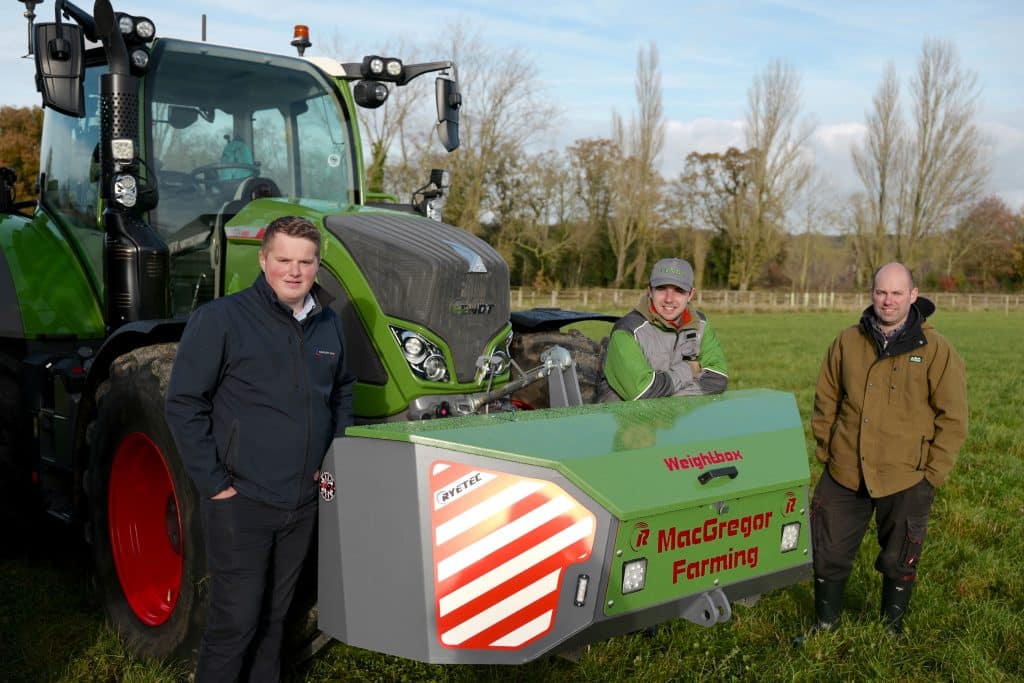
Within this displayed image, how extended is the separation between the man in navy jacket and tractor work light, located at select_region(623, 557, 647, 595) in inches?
41.8

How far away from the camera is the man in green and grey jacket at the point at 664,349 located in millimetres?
4512

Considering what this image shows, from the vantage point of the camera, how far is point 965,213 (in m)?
53.3

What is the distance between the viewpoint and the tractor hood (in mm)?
4188

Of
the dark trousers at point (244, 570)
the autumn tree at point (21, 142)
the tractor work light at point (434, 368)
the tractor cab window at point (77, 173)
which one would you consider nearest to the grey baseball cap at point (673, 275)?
the tractor work light at point (434, 368)

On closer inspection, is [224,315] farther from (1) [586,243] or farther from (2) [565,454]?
(1) [586,243]

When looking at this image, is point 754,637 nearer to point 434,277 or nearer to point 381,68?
point 434,277

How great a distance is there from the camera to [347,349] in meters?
4.22

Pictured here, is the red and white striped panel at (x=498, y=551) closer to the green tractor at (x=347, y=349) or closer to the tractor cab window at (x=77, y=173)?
the green tractor at (x=347, y=349)

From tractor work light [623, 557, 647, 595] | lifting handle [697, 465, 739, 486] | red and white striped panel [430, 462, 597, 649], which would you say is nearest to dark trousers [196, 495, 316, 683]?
red and white striped panel [430, 462, 597, 649]

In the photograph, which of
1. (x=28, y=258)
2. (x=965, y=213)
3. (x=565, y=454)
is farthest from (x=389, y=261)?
(x=965, y=213)

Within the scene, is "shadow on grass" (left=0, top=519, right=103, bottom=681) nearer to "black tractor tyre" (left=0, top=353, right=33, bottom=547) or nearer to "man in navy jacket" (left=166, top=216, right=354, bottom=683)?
"black tractor tyre" (left=0, top=353, right=33, bottom=547)

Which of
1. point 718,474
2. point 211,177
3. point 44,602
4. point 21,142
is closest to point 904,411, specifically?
point 718,474

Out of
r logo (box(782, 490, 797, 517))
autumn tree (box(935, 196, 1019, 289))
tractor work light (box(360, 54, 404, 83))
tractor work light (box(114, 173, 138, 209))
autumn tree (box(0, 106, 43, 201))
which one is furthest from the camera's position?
autumn tree (box(935, 196, 1019, 289))

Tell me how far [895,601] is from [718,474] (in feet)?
5.20
